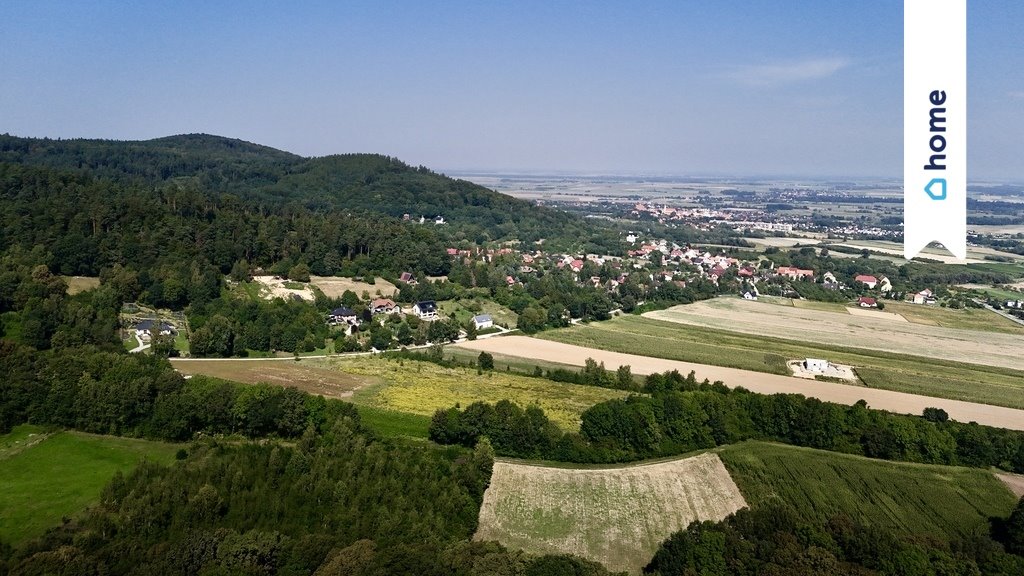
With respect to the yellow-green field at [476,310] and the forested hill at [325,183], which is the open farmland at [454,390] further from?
the forested hill at [325,183]

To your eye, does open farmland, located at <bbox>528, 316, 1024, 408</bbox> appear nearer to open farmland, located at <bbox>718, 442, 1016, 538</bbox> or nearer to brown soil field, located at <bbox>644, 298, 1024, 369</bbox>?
brown soil field, located at <bbox>644, 298, 1024, 369</bbox>

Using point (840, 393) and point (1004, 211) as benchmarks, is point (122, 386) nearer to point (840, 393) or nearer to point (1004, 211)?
point (840, 393)

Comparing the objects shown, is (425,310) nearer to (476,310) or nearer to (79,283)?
(476,310)

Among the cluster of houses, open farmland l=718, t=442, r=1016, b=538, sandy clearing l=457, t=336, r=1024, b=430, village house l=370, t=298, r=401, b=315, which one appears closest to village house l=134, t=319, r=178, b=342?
the cluster of houses

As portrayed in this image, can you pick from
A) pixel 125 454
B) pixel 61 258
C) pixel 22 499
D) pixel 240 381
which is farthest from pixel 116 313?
pixel 22 499

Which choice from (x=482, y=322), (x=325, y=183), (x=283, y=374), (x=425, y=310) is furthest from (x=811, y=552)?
(x=325, y=183)

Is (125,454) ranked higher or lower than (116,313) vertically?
lower
